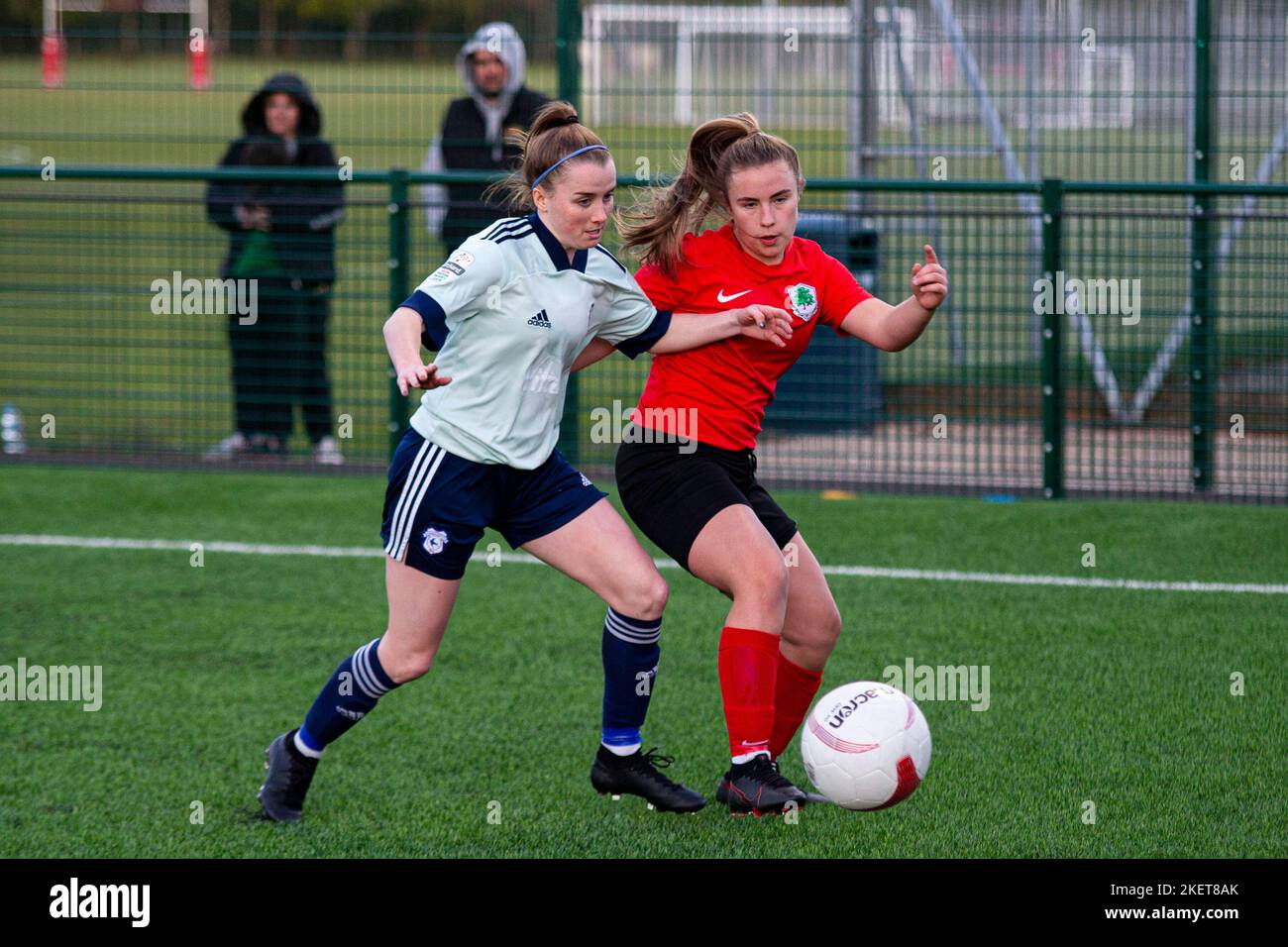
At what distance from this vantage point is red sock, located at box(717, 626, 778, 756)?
4.66 meters

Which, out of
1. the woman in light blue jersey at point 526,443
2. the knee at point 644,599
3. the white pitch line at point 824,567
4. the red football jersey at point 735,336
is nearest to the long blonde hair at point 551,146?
the woman in light blue jersey at point 526,443

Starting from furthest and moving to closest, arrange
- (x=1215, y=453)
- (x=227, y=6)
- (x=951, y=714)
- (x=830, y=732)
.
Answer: (x=227, y=6) < (x=1215, y=453) < (x=951, y=714) < (x=830, y=732)

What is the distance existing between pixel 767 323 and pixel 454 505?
100 centimetres

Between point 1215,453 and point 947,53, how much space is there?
3188mm

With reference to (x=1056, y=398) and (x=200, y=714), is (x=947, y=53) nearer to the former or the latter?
(x=1056, y=398)

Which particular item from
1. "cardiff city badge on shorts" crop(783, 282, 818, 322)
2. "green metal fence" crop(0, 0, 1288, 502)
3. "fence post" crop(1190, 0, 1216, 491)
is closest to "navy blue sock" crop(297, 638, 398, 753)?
"cardiff city badge on shorts" crop(783, 282, 818, 322)

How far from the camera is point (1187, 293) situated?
9281 millimetres

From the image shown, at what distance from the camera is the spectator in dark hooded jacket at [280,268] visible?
1016 cm

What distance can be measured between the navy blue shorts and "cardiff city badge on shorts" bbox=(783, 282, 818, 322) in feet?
2.71

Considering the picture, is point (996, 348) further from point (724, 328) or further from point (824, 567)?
point (724, 328)

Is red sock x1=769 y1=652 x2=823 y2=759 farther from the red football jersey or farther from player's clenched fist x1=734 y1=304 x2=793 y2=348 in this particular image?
player's clenched fist x1=734 y1=304 x2=793 y2=348

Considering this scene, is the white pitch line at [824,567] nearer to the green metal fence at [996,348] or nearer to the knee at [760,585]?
the green metal fence at [996,348]

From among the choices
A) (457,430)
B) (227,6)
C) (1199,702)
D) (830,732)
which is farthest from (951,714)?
(227,6)

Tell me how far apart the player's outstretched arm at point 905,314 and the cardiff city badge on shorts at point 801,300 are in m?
0.14
